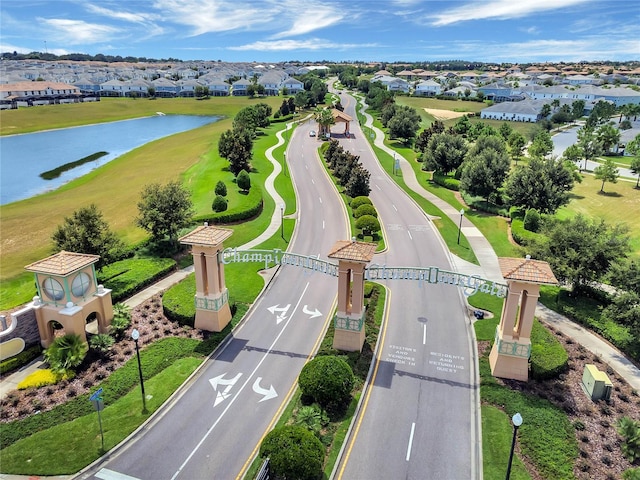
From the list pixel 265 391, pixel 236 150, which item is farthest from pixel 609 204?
pixel 265 391

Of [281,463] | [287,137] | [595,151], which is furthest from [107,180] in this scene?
[595,151]

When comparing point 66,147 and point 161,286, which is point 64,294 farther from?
point 66,147

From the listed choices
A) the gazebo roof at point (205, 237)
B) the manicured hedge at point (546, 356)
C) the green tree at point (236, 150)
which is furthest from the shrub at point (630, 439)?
the green tree at point (236, 150)

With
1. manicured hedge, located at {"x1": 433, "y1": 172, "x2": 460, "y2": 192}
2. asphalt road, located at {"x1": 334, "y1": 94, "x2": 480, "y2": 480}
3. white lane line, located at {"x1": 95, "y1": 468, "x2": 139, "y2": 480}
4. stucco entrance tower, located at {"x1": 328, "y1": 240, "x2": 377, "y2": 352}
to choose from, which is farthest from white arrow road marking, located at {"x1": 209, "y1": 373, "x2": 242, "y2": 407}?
manicured hedge, located at {"x1": 433, "y1": 172, "x2": 460, "y2": 192}

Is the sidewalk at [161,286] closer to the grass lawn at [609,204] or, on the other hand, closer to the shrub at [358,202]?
the shrub at [358,202]

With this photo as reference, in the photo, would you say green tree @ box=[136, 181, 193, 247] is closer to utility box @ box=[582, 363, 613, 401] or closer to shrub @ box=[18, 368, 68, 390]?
shrub @ box=[18, 368, 68, 390]

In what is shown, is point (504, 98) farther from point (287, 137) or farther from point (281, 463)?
point (281, 463)
